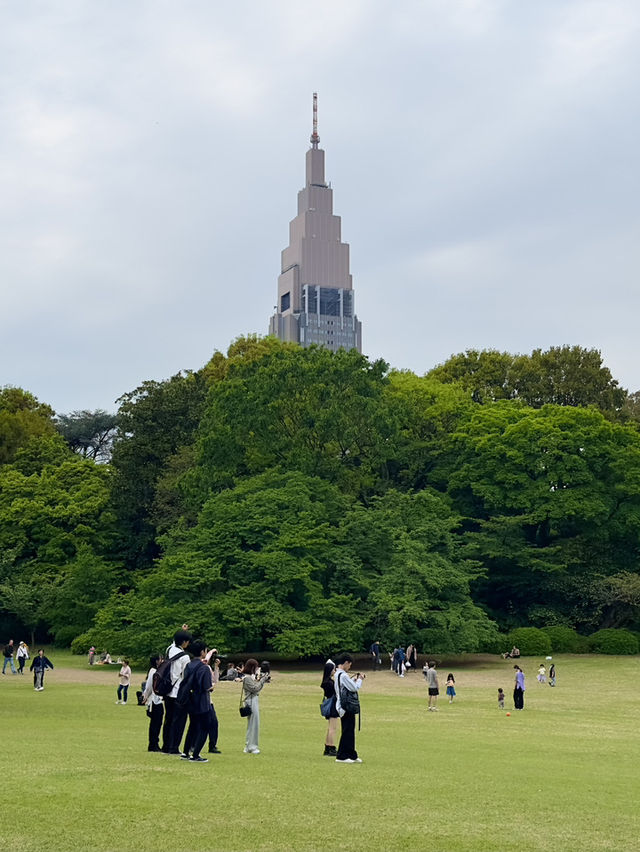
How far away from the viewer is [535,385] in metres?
71.1

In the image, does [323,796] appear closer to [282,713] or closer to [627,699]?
[282,713]

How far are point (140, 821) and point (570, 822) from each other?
4.45 meters

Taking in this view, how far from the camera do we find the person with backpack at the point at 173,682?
1315cm

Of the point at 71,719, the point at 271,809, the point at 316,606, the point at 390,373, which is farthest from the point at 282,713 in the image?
the point at 390,373

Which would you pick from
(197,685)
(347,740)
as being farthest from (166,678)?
(347,740)

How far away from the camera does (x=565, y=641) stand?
5000cm

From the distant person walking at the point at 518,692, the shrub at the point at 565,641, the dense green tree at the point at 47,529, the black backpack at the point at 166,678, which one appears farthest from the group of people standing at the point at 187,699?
the dense green tree at the point at 47,529

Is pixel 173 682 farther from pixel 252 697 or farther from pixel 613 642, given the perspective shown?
pixel 613 642

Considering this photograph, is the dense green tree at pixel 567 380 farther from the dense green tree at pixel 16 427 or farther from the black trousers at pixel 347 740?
the black trousers at pixel 347 740

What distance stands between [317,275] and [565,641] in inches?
5425

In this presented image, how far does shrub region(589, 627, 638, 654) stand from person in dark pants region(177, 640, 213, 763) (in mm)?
41213

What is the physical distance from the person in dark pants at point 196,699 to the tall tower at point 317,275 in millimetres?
165745

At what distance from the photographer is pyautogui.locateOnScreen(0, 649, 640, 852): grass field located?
8742 millimetres

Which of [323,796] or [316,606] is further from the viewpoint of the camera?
[316,606]
